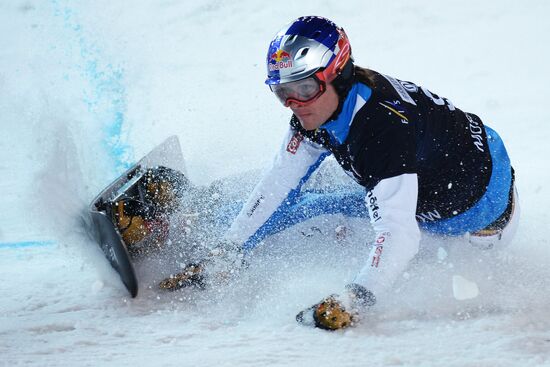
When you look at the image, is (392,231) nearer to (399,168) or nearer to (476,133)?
(399,168)

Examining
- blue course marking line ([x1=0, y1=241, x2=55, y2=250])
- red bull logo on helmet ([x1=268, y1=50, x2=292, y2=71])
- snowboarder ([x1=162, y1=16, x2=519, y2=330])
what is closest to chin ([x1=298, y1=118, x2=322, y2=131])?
snowboarder ([x1=162, y1=16, x2=519, y2=330])

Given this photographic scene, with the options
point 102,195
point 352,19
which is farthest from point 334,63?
point 352,19

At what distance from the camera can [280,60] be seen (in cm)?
283

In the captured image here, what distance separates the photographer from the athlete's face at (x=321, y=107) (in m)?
2.87

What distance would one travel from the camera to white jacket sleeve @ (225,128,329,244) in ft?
11.2

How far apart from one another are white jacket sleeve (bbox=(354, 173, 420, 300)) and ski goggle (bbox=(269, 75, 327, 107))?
0.48 meters

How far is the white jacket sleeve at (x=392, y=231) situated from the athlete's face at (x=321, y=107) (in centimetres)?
40

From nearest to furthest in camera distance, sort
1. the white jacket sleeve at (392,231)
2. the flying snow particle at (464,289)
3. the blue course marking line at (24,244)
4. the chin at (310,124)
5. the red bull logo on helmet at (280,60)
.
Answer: the white jacket sleeve at (392,231) → the red bull logo on helmet at (280,60) → the chin at (310,124) → the flying snow particle at (464,289) → the blue course marking line at (24,244)

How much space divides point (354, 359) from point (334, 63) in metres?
1.21

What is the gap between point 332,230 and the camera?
12.0 ft

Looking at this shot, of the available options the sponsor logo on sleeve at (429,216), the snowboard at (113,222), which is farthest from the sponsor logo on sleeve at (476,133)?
the snowboard at (113,222)

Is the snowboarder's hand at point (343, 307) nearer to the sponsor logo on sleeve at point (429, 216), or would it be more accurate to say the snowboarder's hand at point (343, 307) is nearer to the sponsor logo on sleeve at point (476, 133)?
the sponsor logo on sleeve at point (429, 216)

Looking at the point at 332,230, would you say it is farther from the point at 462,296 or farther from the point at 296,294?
the point at 462,296

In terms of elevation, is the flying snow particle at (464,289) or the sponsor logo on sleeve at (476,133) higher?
the sponsor logo on sleeve at (476,133)
